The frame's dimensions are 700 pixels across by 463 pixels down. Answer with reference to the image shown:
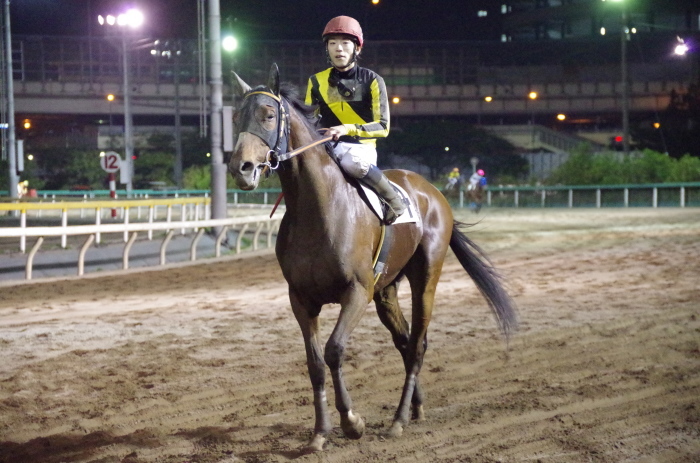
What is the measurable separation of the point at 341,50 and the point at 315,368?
5.95 ft

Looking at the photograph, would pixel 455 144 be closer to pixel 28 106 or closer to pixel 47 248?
pixel 28 106

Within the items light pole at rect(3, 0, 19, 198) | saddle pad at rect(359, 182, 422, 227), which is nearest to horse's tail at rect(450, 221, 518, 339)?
saddle pad at rect(359, 182, 422, 227)

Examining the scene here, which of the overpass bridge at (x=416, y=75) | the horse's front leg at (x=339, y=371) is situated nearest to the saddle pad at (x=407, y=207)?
the horse's front leg at (x=339, y=371)

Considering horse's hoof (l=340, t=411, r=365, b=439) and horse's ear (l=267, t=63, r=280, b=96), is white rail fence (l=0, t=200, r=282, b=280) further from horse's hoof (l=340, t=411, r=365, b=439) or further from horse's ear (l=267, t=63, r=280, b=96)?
horse's hoof (l=340, t=411, r=365, b=439)

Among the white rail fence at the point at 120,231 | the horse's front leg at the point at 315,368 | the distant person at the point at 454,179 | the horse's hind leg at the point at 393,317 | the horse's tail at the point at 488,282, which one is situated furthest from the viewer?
the distant person at the point at 454,179

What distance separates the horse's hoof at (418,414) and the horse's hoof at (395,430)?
30cm

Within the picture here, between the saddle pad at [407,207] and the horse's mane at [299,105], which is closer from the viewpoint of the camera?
the horse's mane at [299,105]

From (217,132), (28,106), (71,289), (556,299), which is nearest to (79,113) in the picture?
(28,106)

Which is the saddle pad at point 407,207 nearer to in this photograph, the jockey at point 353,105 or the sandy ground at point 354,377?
the jockey at point 353,105

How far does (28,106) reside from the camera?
52.7 metres

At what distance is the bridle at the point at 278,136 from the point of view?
425 cm

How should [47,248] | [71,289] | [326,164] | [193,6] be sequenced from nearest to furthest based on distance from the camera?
[326,164], [71,289], [47,248], [193,6]

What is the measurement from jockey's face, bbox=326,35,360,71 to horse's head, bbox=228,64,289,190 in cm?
62

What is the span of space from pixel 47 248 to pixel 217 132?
143 inches
